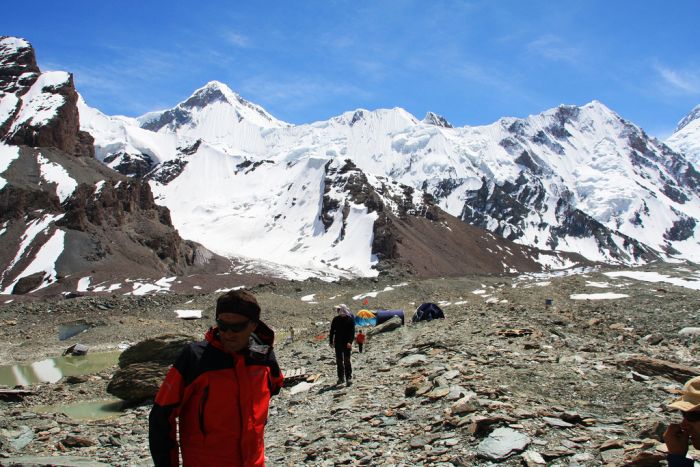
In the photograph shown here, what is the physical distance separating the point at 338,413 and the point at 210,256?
125 metres

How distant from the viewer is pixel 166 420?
4.72 m

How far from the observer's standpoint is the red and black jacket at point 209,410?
4.76 meters

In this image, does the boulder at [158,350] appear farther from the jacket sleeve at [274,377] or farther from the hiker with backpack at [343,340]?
the jacket sleeve at [274,377]

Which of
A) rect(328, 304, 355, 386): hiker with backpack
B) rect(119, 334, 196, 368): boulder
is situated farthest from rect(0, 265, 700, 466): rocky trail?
rect(119, 334, 196, 368): boulder

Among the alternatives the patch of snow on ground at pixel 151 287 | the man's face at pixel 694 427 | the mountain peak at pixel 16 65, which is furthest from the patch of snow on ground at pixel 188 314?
the mountain peak at pixel 16 65

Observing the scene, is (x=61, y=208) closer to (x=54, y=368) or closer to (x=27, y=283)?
(x=27, y=283)

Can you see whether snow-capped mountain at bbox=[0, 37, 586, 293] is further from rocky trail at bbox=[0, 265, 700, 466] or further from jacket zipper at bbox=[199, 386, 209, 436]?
jacket zipper at bbox=[199, 386, 209, 436]

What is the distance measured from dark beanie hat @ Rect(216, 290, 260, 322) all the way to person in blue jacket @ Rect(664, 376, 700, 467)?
402cm

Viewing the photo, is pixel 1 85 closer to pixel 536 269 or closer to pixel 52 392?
pixel 52 392

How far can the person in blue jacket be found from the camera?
523 cm

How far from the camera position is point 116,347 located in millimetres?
36625

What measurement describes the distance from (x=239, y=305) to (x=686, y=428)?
4.52m

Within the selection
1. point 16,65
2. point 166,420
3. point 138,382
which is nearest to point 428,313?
point 138,382

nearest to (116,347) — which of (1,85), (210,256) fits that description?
(210,256)
